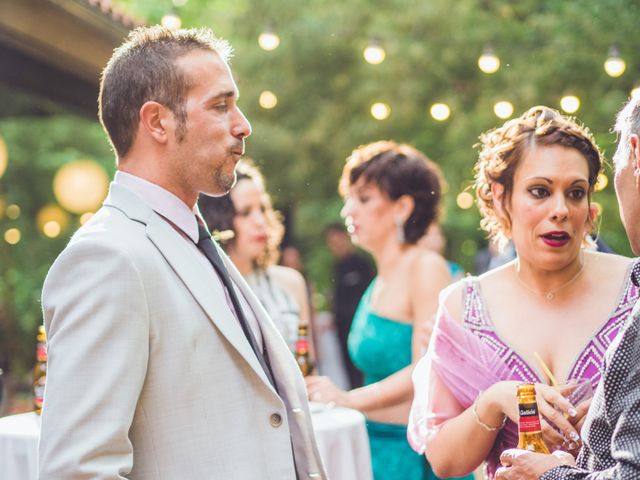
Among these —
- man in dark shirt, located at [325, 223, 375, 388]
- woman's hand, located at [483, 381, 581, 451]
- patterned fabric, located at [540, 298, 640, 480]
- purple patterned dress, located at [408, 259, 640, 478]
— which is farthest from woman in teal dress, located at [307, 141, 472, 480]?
man in dark shirt, located at [325, 223, 375, 388]

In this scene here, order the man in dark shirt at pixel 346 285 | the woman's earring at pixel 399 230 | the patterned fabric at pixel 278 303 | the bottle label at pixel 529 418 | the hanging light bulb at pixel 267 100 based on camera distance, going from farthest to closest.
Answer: the hanging light bulb at pixel 267 100, the man in dark shirt at pixel 346 285, the patterned fabric at pixel 278 303, the woman's earring at pixel 399 230, the bottle label at pixel 529 418

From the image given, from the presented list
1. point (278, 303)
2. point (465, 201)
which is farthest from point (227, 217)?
point (465, 201)

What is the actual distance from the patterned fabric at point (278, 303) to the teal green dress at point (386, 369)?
14.6 inches

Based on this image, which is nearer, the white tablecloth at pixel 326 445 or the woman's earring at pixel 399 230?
the white tablecloth at pixel 326 445

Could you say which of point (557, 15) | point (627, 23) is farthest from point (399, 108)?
point (627, 23)

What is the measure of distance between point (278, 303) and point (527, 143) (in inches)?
86.5

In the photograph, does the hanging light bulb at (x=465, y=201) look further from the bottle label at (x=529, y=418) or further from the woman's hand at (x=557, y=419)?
→ the bottle label at (x=529, y=418)

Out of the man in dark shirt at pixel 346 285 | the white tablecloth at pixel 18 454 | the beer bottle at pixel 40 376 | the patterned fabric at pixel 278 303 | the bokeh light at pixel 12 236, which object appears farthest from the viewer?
the bokeh light at pixel 12 236

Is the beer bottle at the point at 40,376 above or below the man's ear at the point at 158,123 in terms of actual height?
below

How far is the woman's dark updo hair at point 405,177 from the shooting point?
13.5 feet

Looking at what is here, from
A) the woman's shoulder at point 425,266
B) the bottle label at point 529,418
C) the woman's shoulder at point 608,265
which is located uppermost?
the woman's shoulder at point 608,265

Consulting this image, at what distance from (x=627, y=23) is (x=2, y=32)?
506 cm

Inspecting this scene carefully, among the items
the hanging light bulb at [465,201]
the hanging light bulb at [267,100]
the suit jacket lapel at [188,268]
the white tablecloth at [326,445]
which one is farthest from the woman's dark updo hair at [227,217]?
the hanging light bulb at [465,201]

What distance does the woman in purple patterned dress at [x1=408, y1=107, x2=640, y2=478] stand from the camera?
240cm
